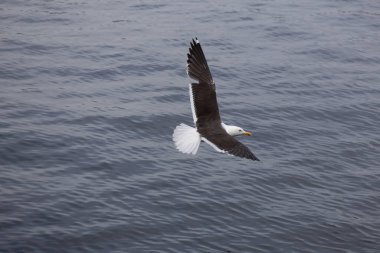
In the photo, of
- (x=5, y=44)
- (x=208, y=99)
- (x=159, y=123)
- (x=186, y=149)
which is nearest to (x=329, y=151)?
(x=159, y=123)

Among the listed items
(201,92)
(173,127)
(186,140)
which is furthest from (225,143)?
(173,127)

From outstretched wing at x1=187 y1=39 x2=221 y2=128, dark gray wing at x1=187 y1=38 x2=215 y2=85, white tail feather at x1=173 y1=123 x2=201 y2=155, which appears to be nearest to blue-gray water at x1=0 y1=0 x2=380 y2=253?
white tail feather at x1=173 y1=123 x2=201 y2=155

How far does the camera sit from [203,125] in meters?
16.9

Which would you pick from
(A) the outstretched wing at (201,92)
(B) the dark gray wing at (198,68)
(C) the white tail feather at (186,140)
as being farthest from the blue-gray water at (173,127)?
(B) the dark gray wing at (198,68)

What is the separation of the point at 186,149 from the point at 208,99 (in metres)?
2.10

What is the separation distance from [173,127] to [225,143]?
10051 millimetres

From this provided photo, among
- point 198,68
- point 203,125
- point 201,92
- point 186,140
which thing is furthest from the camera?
point 198,68

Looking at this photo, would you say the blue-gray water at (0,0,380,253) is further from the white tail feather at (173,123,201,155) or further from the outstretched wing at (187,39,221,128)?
the outstretched wing at (187,39,221,128)

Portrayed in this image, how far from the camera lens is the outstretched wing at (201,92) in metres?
17.2

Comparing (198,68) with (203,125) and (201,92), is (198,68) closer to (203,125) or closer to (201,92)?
(201,92)

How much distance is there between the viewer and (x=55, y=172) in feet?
71.5

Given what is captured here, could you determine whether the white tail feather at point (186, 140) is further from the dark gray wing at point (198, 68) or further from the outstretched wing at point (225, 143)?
the dark gray wing at point (198, 68)

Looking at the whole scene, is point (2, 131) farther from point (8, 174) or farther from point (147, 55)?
point (147, 55)

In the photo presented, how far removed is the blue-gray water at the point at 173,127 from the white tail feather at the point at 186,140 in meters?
3.25
